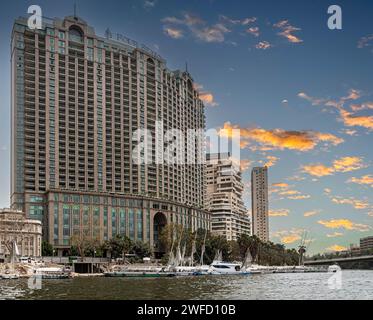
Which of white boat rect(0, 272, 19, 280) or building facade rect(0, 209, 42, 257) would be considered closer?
white boat rect(0, 272, 19, 280)

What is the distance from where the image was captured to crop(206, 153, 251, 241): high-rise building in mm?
112312

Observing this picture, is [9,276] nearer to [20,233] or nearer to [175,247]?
[20,233]

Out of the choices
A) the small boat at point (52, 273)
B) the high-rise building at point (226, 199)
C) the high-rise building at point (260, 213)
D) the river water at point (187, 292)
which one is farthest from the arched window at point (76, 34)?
the high-rise building at point (260, 213)

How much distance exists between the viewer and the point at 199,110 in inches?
3777

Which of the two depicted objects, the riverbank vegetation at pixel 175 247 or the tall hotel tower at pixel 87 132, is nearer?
the riverbank vegetation at pixel 175 247

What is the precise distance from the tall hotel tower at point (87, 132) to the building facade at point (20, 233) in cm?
423

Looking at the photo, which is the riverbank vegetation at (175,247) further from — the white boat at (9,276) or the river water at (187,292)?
the river water at (187,292)

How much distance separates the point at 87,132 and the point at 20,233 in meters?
20.5

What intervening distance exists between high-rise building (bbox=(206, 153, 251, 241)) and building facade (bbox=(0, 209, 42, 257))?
170ft

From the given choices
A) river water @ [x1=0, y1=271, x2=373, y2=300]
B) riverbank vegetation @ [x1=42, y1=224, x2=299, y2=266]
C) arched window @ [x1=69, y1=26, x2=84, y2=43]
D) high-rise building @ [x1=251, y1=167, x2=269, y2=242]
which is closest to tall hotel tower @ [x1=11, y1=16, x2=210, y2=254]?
arched window @ [x1=69, y1=26, x2=84, y2=43]

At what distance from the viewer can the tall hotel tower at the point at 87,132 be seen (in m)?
70.4

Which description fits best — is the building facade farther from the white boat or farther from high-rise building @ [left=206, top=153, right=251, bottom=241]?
high-rise building @ [left=206, top=153, right=251, bottom=241]
